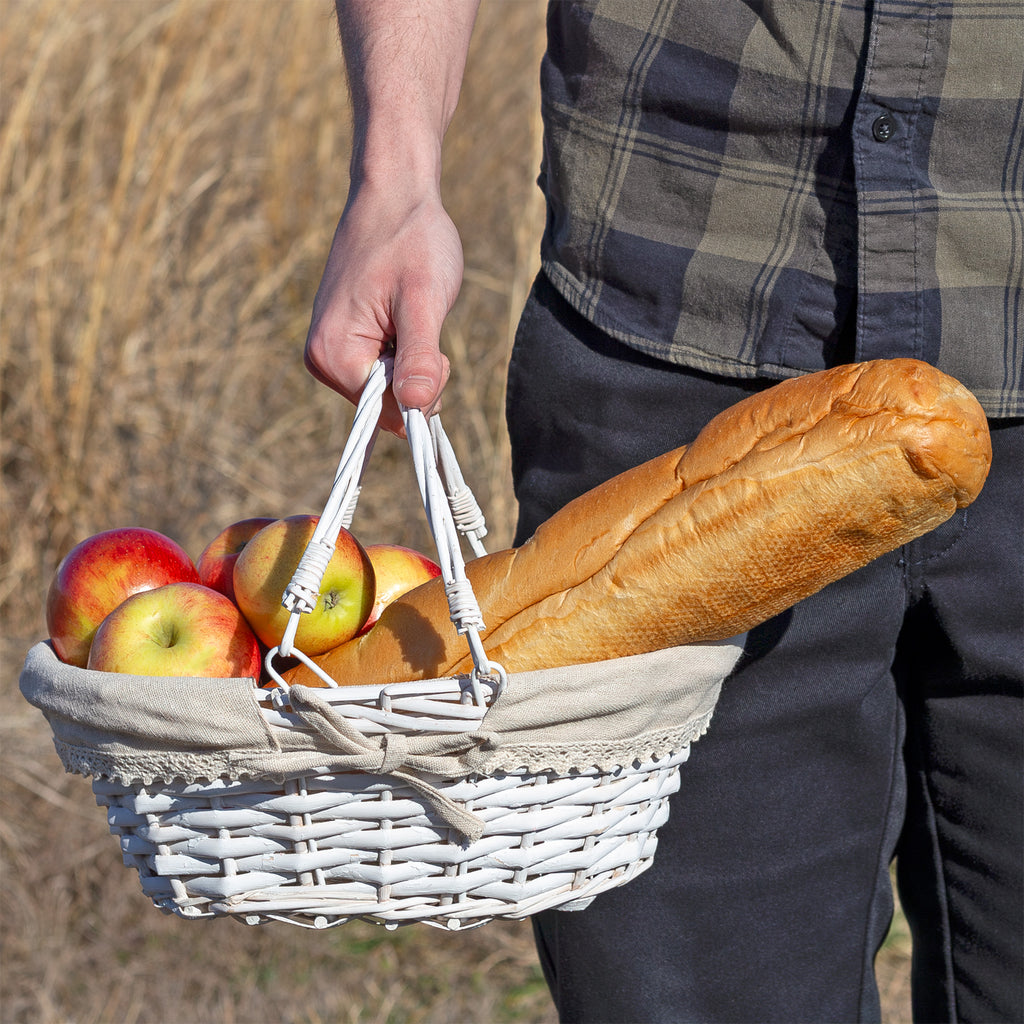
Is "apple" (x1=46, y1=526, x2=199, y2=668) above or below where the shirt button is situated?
below

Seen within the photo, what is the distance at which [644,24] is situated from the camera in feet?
3.93

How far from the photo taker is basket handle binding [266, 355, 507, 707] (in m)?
0.90

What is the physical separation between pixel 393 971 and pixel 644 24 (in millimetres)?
2223

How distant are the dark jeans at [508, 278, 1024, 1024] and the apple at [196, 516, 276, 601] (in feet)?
1.15

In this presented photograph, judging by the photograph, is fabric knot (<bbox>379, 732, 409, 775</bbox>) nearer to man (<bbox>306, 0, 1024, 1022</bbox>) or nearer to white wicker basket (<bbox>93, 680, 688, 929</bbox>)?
white wicker basket (<bbox>93, 680, 688, 929</bbox>)

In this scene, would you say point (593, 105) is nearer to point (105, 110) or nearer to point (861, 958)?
point (861, 958)

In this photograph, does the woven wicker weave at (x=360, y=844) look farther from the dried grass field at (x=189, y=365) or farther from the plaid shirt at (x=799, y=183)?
the dried grass field at (x=189, y=365)

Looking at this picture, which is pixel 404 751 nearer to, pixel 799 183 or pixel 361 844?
pixel 361 844

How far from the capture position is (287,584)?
1.15 m

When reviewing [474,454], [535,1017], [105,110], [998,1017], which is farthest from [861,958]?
[105,110]

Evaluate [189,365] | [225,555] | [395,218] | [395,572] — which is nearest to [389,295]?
[395,218]

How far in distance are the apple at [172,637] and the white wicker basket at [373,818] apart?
9 cm

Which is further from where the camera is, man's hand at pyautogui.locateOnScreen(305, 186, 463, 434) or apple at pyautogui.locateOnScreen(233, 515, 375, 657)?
apple at pyautogui.locateOnScreen(233, 515, 375, 657)

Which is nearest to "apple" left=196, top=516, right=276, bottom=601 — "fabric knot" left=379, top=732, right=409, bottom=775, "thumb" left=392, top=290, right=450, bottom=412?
"thumb" left=392, top=290, right=450, bottom=412
